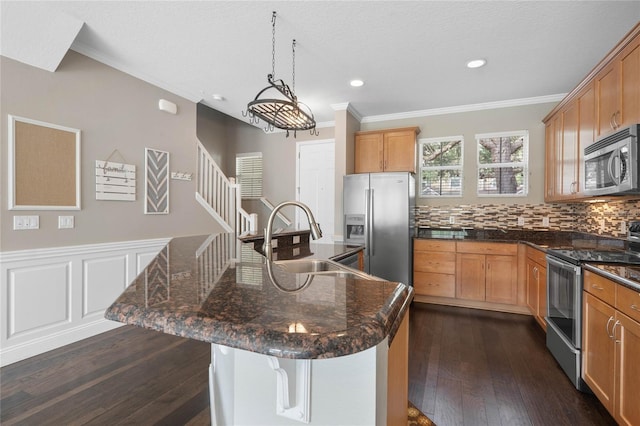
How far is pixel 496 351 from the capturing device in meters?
2.71

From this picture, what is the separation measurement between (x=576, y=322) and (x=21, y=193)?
14.1 ft

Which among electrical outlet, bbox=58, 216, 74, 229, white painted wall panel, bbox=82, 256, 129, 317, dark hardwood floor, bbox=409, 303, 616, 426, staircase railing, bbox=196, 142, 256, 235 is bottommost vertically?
dark hardwood floor, bbox=409, 303, 616, 426

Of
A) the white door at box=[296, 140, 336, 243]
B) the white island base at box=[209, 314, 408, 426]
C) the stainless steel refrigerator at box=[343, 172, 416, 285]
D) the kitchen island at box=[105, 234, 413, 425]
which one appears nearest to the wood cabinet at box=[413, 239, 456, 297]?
the stainless steel refrigerator at box=[343, 172, 416, 285]

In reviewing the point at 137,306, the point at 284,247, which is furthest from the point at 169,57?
the point at 137,306

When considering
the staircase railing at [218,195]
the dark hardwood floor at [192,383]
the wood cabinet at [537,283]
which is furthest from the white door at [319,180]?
the wood cabinet at [537,283]

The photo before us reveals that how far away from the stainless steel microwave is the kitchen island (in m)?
2.15

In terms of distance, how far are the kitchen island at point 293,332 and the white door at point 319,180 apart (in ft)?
13.9

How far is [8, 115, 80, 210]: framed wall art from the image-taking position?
97.6 inches

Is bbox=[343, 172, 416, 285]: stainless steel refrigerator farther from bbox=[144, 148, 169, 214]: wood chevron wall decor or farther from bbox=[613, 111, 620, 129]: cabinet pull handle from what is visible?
bbox=[144, 148, 169, 214]: wood chevron wall decor

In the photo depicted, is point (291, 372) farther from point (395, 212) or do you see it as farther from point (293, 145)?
point (293, 145)

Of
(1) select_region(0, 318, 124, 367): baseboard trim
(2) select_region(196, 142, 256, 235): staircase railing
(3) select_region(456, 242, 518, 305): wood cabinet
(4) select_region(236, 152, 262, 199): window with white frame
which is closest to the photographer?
(1) select_region(0, 318, 124, 367): baseboard trim

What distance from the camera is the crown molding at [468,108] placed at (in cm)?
396

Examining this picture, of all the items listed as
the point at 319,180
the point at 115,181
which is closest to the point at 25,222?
the point at 115,181

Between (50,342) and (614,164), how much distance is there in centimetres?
461
